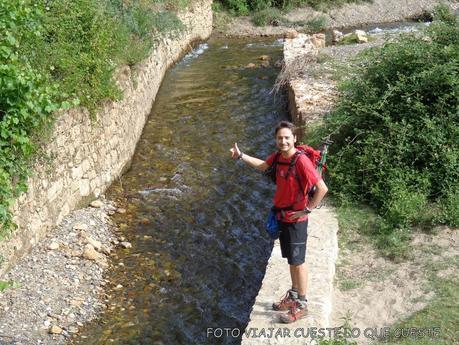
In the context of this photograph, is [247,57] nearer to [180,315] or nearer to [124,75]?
[124,75]

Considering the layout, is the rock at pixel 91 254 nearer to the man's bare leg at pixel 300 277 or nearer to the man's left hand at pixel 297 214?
the man's bare leg at pixel 300 277

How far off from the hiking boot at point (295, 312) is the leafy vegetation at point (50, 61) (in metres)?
3.28

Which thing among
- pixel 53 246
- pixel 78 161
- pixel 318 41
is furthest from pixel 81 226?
pixel 318 41

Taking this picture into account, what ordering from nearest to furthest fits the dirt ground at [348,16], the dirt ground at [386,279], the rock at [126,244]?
the dirt ground at [386,279], the rock at [126,244], the dirt ground at [348,16]

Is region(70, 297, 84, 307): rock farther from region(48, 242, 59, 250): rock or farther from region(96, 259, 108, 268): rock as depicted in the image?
region(48, 242, 59, 250): rock

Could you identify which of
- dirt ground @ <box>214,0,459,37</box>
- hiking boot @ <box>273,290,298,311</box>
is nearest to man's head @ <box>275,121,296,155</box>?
hiking boot @ <box>273,290,298,311</box>

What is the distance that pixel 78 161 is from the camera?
840 cm

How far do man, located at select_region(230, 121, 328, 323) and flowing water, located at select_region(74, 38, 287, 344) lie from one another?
4.10ft

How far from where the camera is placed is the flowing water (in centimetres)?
629

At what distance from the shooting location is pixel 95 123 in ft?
29.5

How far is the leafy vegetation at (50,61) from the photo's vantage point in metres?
6.36

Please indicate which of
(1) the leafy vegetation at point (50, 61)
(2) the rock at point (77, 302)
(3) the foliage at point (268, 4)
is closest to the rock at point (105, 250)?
(2) the rock at point (77, 302)

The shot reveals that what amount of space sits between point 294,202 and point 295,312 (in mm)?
1054

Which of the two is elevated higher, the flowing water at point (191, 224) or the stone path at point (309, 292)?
the stone path at point (309, 292)
